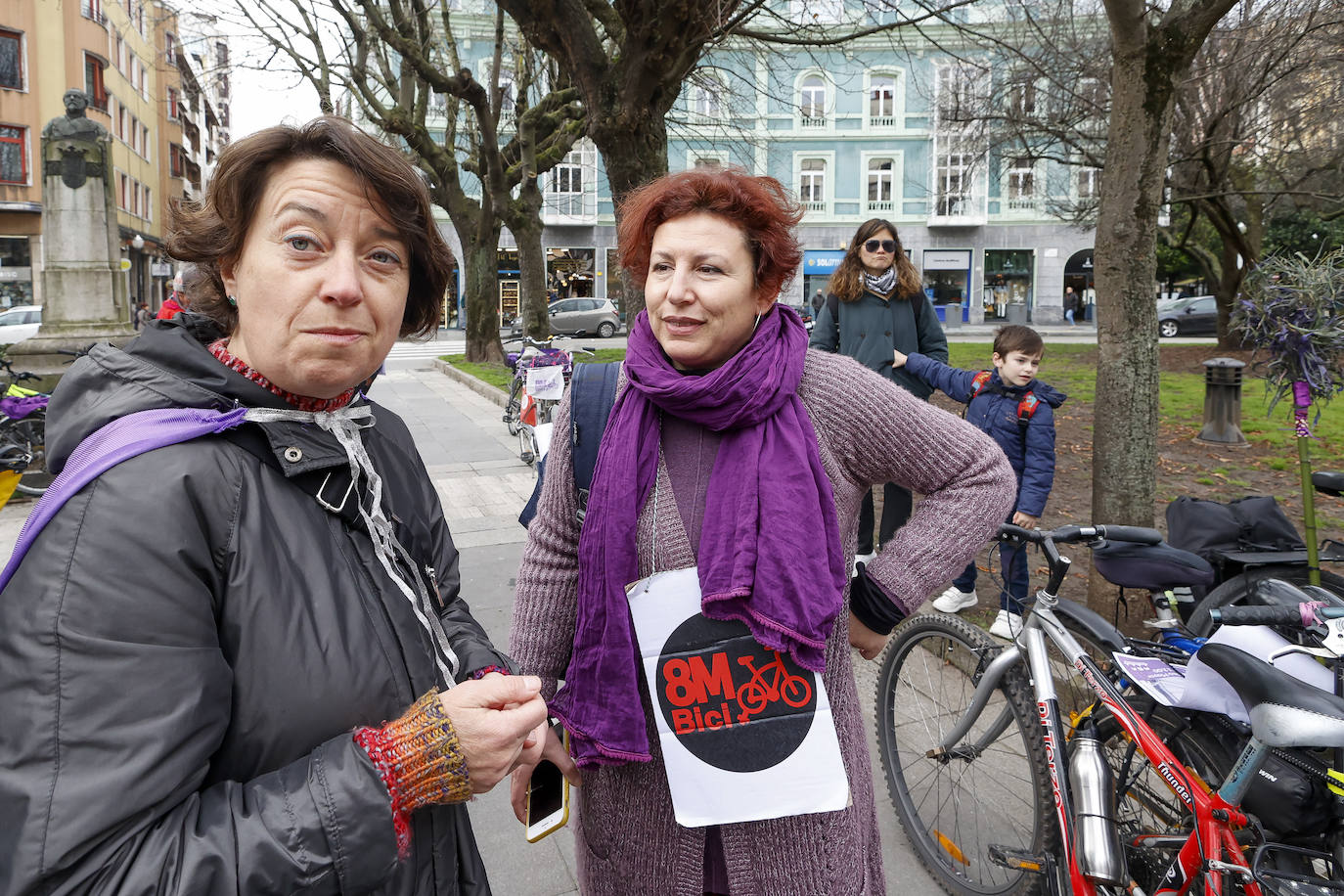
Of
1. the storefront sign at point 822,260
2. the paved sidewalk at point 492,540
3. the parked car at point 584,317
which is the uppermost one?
the storefront sign at point 822,260

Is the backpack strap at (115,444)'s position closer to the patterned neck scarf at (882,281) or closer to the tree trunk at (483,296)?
the patterned neck scarf at (882,281)

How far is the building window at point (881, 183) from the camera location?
39.2m

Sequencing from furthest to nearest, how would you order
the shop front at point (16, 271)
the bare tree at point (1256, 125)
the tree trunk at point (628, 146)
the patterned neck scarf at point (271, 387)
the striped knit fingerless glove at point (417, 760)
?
the shop front at point (16, 271), the bare tree at point (1256, 125), the tree trunk at point (628, 146), the patterned neck scarf at point (271, 387), the striped knit fingerless glove at point (417, 760)

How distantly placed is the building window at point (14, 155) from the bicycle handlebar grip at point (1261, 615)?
40178 mm

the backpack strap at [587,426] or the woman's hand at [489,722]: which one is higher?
the backpack strap at [587,426]

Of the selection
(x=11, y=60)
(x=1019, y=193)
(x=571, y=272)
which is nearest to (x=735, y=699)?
(x=11, y=60)

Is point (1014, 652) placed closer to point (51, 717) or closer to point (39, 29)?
point (51, 717)

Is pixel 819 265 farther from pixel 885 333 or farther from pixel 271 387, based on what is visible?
pixel 271 387

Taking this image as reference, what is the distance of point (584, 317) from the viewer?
112 feet

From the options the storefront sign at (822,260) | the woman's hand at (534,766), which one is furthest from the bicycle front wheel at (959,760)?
the storefront sign at (822,260)

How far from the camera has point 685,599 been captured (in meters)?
1.74

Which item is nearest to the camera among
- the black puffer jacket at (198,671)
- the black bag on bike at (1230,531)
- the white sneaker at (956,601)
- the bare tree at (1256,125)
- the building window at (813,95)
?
the black puffer jacket at (198,671)

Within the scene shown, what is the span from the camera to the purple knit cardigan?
70.8 inches

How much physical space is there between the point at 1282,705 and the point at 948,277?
41.6 metres
